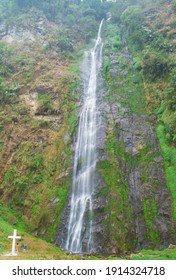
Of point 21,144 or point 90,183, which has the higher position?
point 21,144

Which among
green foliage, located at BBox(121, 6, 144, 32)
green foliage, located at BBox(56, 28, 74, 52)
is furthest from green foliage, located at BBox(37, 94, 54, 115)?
green foliage, located at BBox(121, 6, 144, 32)

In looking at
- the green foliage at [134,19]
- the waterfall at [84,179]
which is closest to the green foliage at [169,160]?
the waterfall at [84,179]

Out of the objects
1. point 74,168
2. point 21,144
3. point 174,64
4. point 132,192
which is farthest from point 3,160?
point 174,64

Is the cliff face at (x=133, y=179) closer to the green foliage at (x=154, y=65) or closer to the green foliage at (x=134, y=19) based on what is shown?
the green foliage at (x=154, y=65)

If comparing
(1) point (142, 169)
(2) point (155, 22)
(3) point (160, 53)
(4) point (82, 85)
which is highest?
(2) point (155, 22)

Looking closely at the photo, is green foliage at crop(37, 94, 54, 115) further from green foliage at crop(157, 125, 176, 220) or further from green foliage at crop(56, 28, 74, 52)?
green foliage at crop(56, 28, 74, 52)

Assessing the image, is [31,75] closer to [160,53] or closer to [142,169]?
[160,53]
